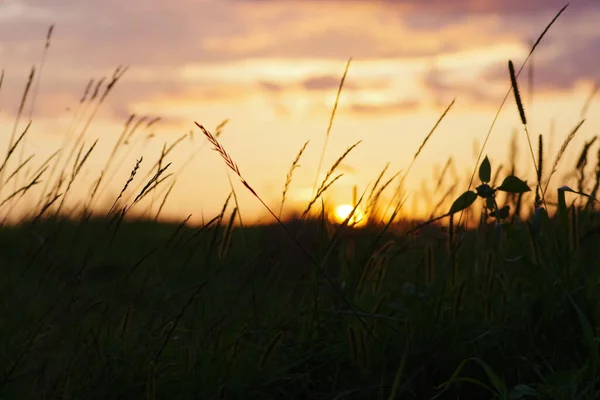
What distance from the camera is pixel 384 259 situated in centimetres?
271

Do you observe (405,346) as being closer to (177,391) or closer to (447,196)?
(177,391)

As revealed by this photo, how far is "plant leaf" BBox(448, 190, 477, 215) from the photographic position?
233 centimetres

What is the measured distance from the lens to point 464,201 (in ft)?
7.71

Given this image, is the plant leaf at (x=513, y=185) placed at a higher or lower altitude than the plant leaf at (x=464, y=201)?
higher

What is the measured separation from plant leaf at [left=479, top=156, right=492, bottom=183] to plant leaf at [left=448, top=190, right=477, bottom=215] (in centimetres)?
6

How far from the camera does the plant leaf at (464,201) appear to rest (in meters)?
2.33

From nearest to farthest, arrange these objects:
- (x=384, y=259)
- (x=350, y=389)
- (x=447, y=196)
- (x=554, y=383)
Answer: (x=554, y=383) < (x=350, y=389) < (x=384, y=259) < (x=447, y=196)

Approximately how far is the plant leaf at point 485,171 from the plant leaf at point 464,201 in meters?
0.06

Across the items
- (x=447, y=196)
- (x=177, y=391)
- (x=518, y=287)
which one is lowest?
(x=177, y=391)

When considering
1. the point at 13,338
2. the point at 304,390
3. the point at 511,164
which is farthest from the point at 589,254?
the point at 13,338

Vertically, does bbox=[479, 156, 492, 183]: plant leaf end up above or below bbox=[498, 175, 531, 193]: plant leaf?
above

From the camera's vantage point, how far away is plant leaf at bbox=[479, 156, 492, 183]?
7.81 feet

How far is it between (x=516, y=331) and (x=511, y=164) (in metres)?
1.36

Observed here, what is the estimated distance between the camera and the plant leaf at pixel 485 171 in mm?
2381
